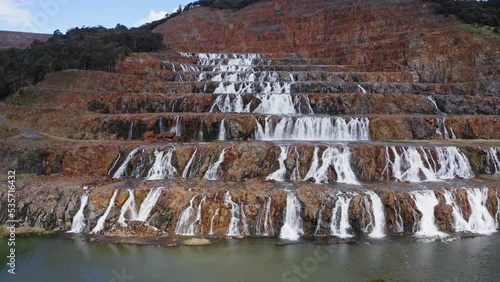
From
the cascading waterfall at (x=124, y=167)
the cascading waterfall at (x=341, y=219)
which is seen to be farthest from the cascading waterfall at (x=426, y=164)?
the cascading waterfall at (x=124, y=167)

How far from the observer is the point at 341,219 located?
67.8ft

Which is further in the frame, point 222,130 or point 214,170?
point 222,130

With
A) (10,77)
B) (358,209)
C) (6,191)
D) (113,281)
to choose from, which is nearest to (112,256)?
(113,281)

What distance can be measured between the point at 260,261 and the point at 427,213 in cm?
917

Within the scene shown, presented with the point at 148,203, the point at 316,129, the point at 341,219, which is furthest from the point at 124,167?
the point at 316,129

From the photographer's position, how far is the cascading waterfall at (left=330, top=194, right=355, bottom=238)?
67.1ft

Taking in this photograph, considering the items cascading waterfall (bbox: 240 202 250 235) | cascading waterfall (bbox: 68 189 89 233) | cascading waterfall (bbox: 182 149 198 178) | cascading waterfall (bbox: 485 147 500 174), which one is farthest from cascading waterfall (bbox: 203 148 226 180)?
cascading waterfall (bbox: 485 147 500 174)

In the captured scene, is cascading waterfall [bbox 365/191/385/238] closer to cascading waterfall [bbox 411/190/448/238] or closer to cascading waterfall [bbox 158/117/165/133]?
cascading waterfall [bbox 411/190/448/238]

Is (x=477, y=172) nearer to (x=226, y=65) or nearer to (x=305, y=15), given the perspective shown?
(x=226, y=65)

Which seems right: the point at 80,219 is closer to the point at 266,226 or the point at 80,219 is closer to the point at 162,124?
the point at 266,226

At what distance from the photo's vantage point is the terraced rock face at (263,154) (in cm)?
2094

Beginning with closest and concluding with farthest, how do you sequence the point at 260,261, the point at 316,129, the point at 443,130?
the point at 260,261
the point at 316,129
the point at 443,130

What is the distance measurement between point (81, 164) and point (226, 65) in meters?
30.5

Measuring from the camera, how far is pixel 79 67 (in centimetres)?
4534
